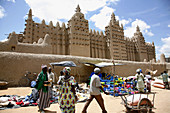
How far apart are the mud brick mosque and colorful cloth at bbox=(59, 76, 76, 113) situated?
1208 cm

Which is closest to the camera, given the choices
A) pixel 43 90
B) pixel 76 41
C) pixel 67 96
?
pixel 67 96

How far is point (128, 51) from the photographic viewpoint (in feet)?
117

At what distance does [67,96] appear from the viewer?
3.49 metres

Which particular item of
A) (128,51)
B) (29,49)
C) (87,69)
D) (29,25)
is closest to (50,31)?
(29,25)

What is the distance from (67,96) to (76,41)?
68.3 ft

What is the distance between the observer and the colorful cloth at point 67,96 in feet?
11.4

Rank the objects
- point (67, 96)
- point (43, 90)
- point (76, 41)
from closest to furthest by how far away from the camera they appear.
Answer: point (67, 96) < point (43, 90) < point (76, 41)

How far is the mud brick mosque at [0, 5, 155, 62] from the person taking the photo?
15078 mm

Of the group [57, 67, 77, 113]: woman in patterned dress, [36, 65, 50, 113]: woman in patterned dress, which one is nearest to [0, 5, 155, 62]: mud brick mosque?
[36, 65, 50, 113]: woman in patterned dress

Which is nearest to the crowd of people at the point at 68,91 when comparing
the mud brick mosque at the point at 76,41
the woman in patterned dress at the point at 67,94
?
the woman in patterned dress at the point at 67,94

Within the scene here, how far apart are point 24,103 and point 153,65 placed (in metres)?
21.6

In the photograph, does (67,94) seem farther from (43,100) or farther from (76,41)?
(76,41)

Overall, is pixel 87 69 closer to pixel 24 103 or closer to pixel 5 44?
pixel 24 103

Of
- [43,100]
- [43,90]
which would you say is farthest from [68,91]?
Result: [43,100]
